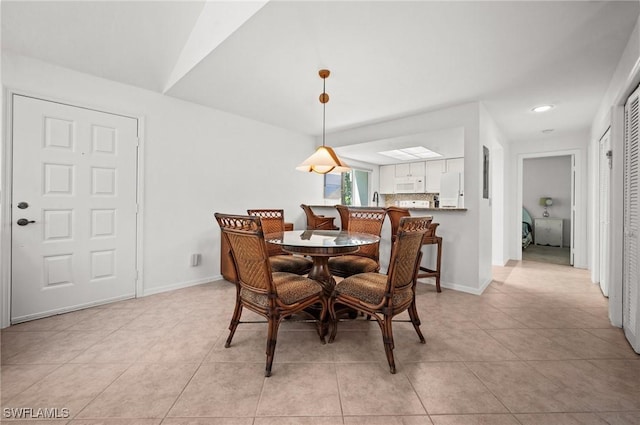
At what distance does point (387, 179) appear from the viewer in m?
7.08

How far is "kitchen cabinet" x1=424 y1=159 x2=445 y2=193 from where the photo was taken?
6145mm

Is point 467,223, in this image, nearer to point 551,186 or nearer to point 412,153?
point 412,153

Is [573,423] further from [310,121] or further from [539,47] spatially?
[310,121]

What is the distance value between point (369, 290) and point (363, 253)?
112 cm

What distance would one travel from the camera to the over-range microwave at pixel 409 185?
643 centimetres

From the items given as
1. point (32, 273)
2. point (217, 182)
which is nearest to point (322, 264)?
point (217, 182)

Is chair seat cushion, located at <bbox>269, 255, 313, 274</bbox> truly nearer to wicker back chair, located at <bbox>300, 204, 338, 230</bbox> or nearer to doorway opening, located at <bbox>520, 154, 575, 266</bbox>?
wicker back chair, located at <bbox>300, 204, 338, 230</bbox>

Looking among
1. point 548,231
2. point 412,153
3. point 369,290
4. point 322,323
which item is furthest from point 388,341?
point 548,231

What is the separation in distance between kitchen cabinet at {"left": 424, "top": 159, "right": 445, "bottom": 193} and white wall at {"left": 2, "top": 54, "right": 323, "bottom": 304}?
3940 mm

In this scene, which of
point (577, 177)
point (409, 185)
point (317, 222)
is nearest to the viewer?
point (317, 222)

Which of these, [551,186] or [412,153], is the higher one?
[412,153]

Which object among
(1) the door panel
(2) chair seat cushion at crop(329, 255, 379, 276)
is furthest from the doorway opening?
(2) chair seat cushion at crop(329, 255, 379, 276)

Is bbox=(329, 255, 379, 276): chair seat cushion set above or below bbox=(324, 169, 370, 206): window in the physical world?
below

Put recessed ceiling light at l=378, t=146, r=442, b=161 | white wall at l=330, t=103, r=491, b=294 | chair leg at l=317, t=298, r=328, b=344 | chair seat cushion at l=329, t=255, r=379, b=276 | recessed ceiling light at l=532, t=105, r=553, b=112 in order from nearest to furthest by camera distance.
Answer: chair leg at l=317, t=298, r=328, b=344, chair seat cushion at l=329, t=255, r=379, b=276, white wall at l=330, t=103, r=491, b=294, recessed ceiling light at l=532, t=105, r=553, b=112, recessed ceiling light at l=378, t=146, r=442, b=161
